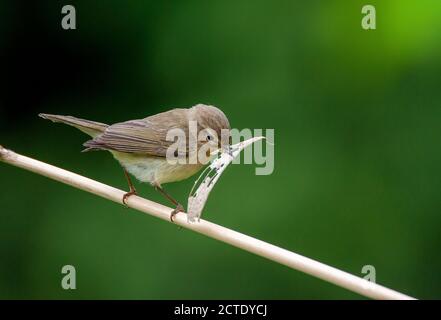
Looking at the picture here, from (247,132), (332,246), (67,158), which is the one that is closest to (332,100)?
(247,132)

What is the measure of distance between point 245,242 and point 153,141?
1462mm

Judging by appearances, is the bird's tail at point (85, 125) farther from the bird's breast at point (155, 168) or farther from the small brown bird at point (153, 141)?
the bird's breast at point (155, 168)

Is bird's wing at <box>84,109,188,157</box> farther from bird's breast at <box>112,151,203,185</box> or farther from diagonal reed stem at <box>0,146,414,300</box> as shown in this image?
diagonal reed stem at <box>0,146,414,300</box>

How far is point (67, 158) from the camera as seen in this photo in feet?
16.0

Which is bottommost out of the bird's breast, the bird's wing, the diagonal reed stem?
the diagonal reed stem

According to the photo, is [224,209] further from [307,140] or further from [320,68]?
[320,68]

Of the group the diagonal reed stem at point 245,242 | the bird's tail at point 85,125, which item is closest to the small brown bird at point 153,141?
the bird's tail at point 85,125

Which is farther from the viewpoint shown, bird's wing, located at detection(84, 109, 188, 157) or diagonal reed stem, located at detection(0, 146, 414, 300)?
bird's wing, located at detection(84, 109, 188, 157)

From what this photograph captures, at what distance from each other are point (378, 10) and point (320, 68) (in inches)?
21.2

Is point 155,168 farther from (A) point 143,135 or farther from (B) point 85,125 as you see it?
(B) point 85,125

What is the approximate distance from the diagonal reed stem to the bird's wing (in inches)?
20.1

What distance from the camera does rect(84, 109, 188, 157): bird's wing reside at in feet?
12.0

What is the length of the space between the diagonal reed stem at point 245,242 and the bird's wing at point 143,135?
51 centimetres

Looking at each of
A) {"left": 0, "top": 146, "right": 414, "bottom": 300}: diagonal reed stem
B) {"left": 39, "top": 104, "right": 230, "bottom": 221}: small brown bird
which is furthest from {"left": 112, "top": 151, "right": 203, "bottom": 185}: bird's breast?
{"left": 0, "top": 146, "right": 414, "bottom": 300}: diagonal reed stem
